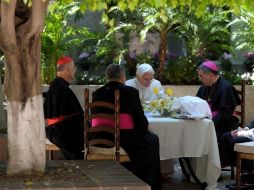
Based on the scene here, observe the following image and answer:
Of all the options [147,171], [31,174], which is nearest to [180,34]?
[147,171]

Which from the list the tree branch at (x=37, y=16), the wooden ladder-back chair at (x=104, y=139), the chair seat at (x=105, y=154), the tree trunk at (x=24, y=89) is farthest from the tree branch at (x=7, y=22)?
the chair seat at (x=105, y=154)

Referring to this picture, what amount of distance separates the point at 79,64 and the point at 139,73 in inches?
242

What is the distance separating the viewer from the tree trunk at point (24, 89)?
219 inches

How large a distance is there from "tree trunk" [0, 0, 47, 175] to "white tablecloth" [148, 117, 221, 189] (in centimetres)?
250

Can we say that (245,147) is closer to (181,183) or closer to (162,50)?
(181,183)

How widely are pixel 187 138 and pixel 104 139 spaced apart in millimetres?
1053

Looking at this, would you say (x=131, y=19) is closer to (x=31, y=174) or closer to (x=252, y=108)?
(x=252, y=108)

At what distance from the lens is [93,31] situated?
15.7 metres

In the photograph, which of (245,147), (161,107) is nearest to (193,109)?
(161,107)

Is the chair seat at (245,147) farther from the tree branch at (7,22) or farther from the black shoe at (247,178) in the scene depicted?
the tree branch at (7,22)

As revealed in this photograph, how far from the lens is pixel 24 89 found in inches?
223

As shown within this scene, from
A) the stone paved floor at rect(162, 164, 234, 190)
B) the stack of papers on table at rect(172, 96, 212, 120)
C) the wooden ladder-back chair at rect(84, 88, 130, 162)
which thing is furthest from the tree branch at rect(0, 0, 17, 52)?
the stone paved floor at rect(162, 164, 234, 190)

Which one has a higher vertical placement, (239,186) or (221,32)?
(221,32)

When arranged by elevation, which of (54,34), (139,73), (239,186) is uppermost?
(54,34)
